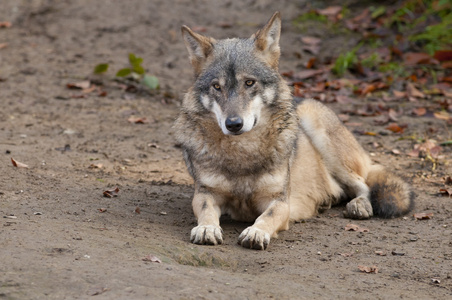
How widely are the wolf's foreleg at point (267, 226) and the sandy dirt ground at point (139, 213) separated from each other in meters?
0.09

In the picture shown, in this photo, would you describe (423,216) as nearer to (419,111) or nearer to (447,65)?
(419,111)

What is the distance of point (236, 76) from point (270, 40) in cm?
65

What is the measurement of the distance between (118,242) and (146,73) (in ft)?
22.1

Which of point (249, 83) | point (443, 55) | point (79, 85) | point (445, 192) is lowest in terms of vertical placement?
point (79, 85)

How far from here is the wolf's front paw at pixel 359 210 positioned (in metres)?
6.16

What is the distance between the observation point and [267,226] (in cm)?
511

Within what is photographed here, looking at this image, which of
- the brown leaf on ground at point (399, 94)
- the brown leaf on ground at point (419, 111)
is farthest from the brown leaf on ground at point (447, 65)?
the brown leaf on ground at point (419, 111)

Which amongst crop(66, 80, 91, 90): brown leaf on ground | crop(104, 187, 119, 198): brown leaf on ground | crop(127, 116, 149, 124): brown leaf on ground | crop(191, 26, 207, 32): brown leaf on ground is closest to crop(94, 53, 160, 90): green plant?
crop(66, 80, 91, 90): brown leaf on ground

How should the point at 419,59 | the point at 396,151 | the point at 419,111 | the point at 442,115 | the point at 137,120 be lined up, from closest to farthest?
1. the point at 396,151
2. the point at 137,120
3. the point at 442,115
4. the point at 419,111
5. the point at 419,59

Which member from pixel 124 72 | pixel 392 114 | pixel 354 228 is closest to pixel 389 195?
pixel 354 228

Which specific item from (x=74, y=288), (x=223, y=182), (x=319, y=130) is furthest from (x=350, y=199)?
(x=74, y=288)

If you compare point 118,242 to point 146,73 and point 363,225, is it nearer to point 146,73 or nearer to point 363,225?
point 363,225

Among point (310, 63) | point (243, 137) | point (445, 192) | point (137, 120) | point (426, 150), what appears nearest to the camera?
point (243, 137)

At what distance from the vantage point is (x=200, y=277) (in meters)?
3.97
